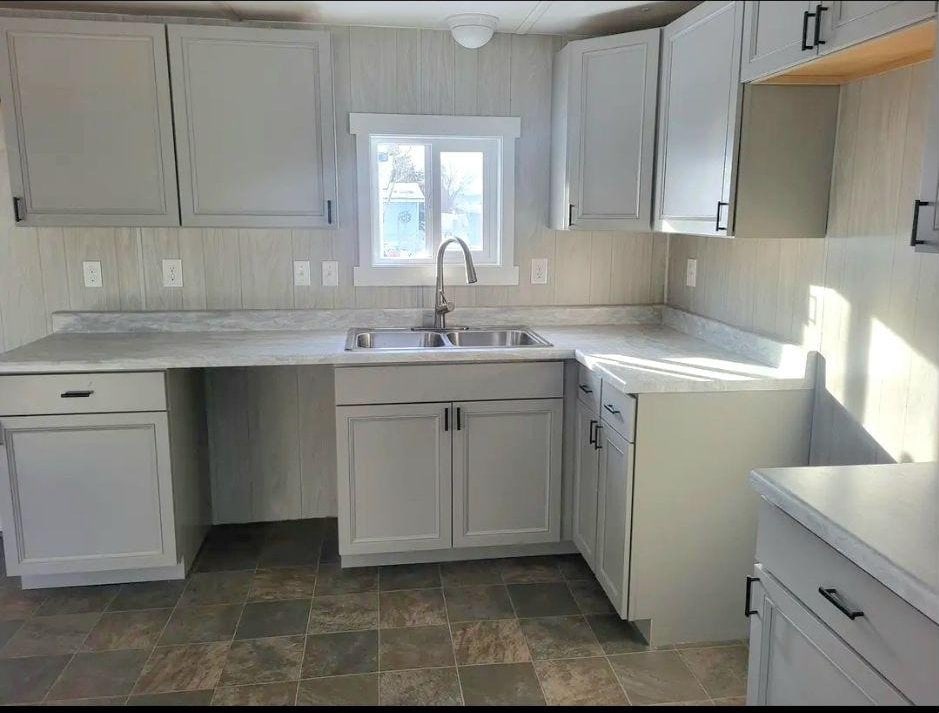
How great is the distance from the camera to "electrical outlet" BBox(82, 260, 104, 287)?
8.19 feet

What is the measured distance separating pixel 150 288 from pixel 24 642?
3.98 feet

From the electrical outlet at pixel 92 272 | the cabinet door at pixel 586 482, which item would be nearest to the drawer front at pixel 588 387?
the cabinet door at pixel 586 482

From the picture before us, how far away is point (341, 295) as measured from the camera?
2.65 metres

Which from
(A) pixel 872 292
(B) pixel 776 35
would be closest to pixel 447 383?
(A) pixel 872 292

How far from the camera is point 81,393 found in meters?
2.06

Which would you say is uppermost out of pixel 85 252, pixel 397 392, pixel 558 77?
pixel 558 77

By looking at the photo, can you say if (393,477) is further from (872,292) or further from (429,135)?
(872,292)

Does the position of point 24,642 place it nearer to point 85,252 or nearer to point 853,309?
point 85,252

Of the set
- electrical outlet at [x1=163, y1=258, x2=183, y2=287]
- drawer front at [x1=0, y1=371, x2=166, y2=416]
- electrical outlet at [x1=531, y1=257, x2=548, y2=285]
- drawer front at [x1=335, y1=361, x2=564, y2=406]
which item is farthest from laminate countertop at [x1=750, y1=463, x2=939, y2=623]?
electrical outlet at [x1=163, y1=258, x2=183, y2=287]

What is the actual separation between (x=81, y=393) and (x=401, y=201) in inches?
49.9

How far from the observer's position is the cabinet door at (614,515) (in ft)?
6.15

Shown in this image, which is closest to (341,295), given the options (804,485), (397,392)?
(397,392)

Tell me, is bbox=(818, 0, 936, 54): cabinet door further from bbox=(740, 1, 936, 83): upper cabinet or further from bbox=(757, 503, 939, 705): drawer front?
bbox=(757, 503, 939, 705): drawer front

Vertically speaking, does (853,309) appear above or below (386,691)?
above
